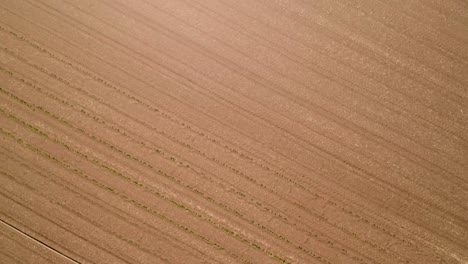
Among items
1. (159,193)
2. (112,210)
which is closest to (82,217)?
(112,210)

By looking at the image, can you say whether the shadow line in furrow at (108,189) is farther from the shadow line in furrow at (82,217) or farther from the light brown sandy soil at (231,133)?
the shadow line in furrow at (82,217)

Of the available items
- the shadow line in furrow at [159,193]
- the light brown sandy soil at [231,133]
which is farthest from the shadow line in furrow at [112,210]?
the shadow line in furrow at [159,193]

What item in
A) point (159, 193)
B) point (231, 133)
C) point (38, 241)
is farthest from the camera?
point (231, 133)

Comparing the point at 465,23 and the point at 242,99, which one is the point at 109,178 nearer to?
the point at 242,99

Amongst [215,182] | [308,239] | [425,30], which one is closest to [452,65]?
[425,30]

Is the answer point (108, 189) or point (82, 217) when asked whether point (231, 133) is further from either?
point (82, 217)

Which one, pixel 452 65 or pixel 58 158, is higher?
pixel 452 65

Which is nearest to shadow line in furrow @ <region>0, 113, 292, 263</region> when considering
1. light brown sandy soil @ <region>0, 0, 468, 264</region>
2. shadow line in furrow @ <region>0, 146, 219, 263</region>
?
light brown sandy soil @ <region>0, 0, 468, 264</region>

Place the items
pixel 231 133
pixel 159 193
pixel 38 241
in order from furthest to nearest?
pixel 231 133 < pixel 159 193 < pixel 38 241
